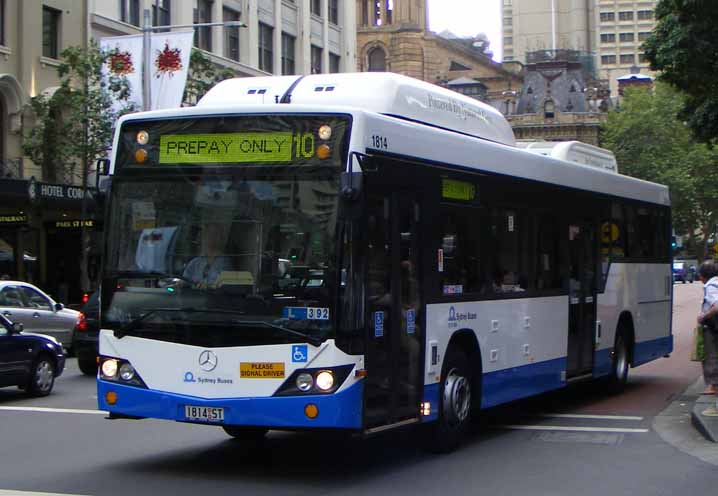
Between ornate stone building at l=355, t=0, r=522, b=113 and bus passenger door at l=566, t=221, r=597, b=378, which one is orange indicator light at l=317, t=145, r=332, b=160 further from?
ornate stone building at l=355, t=0, r=522, b=113

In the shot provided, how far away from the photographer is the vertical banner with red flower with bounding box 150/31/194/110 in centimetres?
2850

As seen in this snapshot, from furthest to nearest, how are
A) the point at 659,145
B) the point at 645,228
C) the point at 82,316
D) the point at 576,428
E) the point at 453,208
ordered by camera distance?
the point at 659,145 → the point at 82,316 → the point at 645,228 → the point at 576,428 → the point at 453,208

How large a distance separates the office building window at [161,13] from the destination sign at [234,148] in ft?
99.8

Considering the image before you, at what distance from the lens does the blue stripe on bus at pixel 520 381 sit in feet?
38.7

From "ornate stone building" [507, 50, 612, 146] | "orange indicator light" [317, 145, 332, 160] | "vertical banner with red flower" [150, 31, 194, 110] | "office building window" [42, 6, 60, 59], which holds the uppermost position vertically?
"ornate stone building" [507, 50, 612, 146]

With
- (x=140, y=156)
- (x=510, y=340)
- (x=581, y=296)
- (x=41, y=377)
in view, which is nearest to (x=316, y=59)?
(x=41, y=377)

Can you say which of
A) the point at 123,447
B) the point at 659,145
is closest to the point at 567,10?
the point at 659,145

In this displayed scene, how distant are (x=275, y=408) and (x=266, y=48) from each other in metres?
40.0

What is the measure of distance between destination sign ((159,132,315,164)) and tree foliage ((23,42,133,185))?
72.2 ft

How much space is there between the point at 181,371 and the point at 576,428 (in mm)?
5415

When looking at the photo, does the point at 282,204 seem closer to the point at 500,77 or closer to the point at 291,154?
the point at 291,154

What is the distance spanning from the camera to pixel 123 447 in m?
11.3

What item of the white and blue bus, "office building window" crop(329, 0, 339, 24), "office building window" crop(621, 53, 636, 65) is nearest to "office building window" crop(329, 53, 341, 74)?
"office building window" crop(329, 0, 339, 24)

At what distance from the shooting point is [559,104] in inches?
4776
